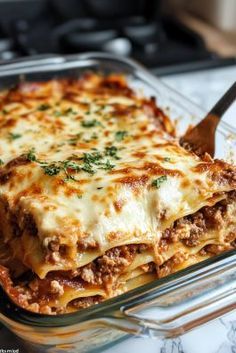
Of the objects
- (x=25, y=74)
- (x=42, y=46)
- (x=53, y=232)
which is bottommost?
(x=42, y=46)

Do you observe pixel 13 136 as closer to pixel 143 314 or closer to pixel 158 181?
pixel 158 181

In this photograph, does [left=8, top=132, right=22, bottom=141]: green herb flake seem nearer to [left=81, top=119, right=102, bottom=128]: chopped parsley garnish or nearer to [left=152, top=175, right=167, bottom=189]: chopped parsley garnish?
[left=81, top=119, right=102, bottom=128]: chopped parsley garnish

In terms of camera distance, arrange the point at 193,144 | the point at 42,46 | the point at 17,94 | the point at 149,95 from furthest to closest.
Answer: the point at 42,46
the point at 149,95
the point at 17,94
the point at 193,144

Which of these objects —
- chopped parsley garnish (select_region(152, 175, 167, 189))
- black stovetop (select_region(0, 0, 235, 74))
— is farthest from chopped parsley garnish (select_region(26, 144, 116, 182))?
black stovetop (select_region(0, 0, 235, 74))

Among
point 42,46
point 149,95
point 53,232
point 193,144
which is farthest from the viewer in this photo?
point 42,46

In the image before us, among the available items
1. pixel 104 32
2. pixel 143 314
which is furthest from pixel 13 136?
pixel 104 32

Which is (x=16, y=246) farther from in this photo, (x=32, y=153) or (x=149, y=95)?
(x=149, y=95)

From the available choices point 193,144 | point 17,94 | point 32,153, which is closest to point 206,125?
point 193,144
